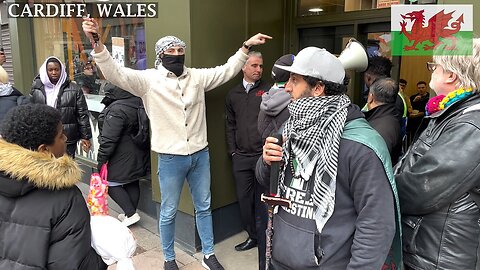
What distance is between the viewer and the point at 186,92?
3242mm

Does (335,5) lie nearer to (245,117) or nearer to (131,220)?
(245,117)

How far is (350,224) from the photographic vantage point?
1650 millimetres

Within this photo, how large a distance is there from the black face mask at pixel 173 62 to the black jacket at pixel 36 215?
1.63 m

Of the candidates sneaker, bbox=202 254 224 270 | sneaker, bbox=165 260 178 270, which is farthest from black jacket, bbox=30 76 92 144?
sneaker, bbox=202 254 224 270

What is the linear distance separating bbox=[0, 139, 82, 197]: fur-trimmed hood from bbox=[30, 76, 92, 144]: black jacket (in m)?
2.92

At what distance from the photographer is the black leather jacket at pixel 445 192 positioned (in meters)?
1.55

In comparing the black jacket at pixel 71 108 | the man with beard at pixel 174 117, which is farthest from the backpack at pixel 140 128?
the man with beard at pixel 174 117

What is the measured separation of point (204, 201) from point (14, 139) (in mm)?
1954

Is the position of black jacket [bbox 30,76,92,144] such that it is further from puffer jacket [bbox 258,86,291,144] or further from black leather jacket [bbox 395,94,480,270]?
black leather jacket [bbox 395,94,480,270]

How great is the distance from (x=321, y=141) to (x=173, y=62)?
1870mm

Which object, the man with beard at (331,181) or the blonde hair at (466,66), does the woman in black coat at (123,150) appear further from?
the blonde hair at (466,66)

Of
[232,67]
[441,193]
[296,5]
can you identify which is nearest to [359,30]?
[296,5]

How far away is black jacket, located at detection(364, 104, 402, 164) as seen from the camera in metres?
2.80

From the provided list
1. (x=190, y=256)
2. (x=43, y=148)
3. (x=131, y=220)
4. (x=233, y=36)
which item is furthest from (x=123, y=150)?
(x=43, y=148)
